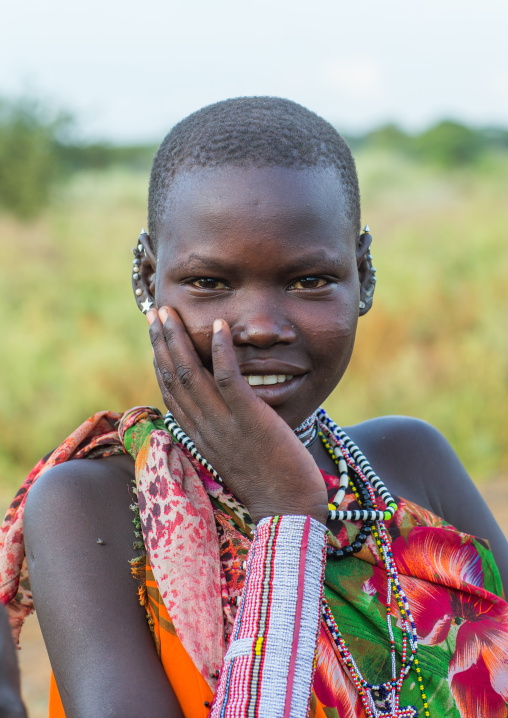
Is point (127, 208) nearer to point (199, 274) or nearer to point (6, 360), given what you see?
point (6, 360)

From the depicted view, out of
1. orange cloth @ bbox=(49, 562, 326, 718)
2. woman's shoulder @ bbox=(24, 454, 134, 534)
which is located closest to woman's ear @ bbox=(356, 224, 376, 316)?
woman's shoulder @ bbox=(24, 454, 134, 534)

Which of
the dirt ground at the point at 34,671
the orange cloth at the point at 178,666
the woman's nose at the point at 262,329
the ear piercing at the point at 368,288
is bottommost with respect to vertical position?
the dirt ground at the point at 34,671

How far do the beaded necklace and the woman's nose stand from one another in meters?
0.35

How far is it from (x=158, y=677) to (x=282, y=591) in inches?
12.2

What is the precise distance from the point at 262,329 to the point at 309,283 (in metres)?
0.19

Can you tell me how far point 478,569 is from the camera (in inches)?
79.6

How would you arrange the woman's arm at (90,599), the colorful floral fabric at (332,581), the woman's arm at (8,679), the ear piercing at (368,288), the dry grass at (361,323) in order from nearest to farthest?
the woman's arm at (8,679)
the woman's arm at (90,599)
the colorful floral fabric at (332,581)
the ear piercing at (368,288)
the dry grass at (361,323)

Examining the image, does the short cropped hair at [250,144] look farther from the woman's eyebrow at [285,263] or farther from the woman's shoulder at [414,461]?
the woman's shoulder at [414,461]

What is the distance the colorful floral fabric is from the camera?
161 centimetres

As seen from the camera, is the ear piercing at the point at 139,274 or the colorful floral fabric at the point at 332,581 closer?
the colorful floral fabric at the point at 332,581

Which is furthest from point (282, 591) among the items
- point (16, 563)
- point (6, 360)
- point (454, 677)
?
point (6, 360)

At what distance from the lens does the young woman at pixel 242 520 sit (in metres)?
1.54

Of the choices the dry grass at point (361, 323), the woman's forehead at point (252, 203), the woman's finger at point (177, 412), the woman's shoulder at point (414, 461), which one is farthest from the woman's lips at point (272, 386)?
the dry grass at point (361, 323)

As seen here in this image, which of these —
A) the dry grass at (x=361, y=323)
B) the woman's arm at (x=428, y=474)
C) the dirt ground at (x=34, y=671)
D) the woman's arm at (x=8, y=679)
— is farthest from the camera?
the dry grass at (x=361, y=323)
